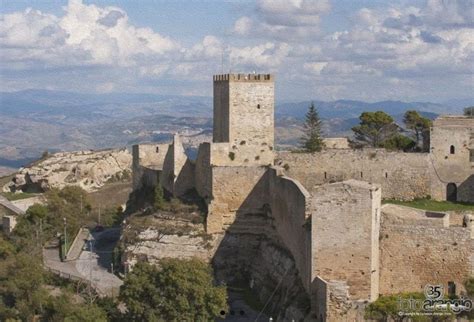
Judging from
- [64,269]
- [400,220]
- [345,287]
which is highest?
[400,220]

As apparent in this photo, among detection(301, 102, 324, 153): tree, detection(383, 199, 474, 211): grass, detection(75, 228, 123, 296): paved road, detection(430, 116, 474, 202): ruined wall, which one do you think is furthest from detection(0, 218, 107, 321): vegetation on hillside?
detection(430, 116, 474, 202): ruined wall

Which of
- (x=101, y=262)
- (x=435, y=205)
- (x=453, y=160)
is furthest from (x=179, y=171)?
(x=453, y=160)

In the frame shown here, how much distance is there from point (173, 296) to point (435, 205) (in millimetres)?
13453

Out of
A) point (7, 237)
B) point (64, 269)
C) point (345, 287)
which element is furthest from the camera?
point (7, 237)

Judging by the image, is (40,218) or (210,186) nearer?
(210,186)

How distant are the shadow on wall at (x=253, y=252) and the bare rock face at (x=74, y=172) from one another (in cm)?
2855

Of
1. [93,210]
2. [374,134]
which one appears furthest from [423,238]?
[93,210]

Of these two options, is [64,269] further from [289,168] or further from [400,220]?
[400,220]

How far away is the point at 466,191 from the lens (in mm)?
37750

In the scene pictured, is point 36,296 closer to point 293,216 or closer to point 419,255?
point 293,216

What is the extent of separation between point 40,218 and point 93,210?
6.11 m

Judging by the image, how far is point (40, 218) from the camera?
49844 mm

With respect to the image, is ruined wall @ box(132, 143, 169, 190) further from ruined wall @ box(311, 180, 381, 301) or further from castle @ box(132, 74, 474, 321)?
ruined wall @ box(311, 180, 381, 301)

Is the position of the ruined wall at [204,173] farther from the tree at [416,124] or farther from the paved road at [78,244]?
the tree at [416,124]
